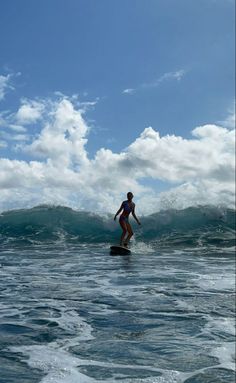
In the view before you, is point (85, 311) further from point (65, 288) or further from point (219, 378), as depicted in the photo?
point (219, 378)

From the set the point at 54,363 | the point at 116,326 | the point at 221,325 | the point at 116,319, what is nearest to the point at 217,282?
the point at 221,325

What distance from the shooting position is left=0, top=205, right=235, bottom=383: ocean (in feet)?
14.5

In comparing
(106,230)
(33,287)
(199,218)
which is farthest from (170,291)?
(199,218)

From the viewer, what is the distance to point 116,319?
644 centimetres

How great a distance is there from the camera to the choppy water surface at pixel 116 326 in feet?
14.4

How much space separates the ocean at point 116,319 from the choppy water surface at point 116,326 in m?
0.01

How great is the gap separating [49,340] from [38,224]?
79.9 feet

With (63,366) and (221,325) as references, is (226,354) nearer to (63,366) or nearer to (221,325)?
(221,325)

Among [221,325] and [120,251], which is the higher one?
[120,251]

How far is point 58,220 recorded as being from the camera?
3039 centimetres

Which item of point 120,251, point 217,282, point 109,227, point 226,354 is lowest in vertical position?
point 226,354

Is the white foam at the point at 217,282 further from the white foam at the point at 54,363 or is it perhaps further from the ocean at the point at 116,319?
the white foam at the point at 54,363

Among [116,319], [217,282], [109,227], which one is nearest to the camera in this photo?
[116,319]

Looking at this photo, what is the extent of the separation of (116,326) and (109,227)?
23.7 meters
